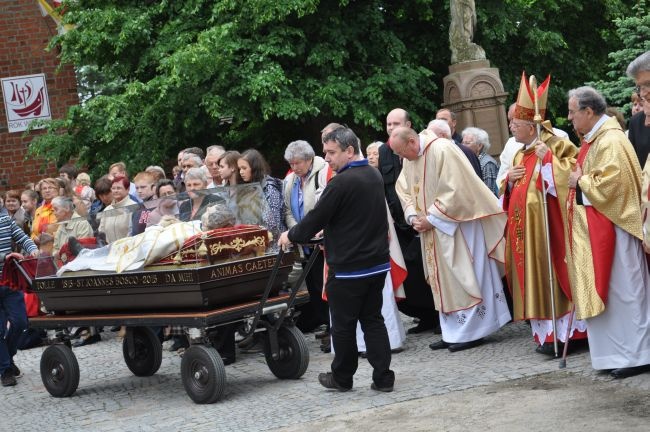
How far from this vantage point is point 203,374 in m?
8.44

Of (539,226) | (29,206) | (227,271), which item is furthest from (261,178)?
(29,206)

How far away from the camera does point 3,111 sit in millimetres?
23250

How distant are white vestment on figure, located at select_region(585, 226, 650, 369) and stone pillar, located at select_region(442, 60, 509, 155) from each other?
28.3 ft

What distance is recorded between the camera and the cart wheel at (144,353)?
9852 millimetres

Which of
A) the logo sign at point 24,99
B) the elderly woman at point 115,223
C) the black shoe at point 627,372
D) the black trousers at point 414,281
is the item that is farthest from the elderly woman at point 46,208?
the logo sign at point 24,99

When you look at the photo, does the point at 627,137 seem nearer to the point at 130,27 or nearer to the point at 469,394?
the point at 469,394

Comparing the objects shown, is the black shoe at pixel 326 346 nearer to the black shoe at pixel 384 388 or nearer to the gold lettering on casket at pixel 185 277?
the black shoe at pixel 384 388

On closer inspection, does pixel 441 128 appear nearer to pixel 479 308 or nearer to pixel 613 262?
pixel 479 308

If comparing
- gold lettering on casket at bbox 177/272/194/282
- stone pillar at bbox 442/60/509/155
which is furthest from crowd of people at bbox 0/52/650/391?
stone pillar at bbox 442/60/509/155

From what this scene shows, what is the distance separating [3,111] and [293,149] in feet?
49.3

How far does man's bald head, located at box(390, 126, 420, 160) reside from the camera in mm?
9516

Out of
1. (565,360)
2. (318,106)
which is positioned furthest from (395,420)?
(318,106)

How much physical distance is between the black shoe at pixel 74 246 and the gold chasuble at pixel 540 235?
364cm

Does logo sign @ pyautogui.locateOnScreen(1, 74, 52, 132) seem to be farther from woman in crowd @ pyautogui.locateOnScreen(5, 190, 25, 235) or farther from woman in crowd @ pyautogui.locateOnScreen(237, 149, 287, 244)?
woman in crowd @ pyautogui.locateOnScreen(237, 149, 287, 244)
